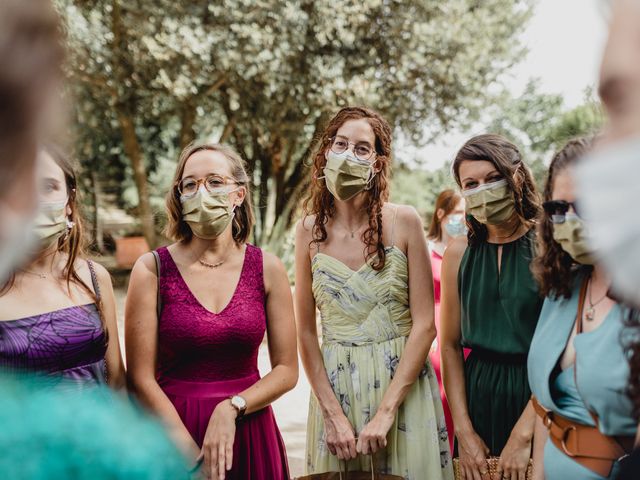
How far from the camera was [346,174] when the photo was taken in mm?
3160

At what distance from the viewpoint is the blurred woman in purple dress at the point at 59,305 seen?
8.04 feet

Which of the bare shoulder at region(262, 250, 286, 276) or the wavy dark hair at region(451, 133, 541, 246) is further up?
the wavy dark hair at region(451, 133, 541, 246)

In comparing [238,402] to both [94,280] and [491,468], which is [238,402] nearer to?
[94,280]

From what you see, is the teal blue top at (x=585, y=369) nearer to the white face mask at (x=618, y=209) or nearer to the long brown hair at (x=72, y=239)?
the white face mask at (x=618, y=209)

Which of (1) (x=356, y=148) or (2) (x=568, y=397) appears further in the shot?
(1) (x=356, y=148)

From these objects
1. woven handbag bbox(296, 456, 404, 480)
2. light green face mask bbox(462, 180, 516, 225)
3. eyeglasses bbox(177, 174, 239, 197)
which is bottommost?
woven handbag bbox(296, 456, 404, 480)

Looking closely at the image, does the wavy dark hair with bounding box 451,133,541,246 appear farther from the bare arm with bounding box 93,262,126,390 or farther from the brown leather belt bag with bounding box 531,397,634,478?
the bare arm with bounding box 93,262,126,390

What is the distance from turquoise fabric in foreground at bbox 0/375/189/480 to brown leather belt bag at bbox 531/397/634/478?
4.79ft

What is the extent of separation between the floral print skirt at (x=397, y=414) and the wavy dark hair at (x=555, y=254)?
3.12ft

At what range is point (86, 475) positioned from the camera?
905 mm

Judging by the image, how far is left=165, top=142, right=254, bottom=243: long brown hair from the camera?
10.3 ft

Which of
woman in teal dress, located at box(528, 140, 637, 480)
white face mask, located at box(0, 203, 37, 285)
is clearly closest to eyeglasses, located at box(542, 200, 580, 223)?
woman in teal dress, located at box(528, 140, 637, 480)

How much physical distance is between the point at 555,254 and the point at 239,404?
4.89 ft

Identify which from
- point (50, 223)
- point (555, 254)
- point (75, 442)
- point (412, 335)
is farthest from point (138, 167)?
point (75, 442)
